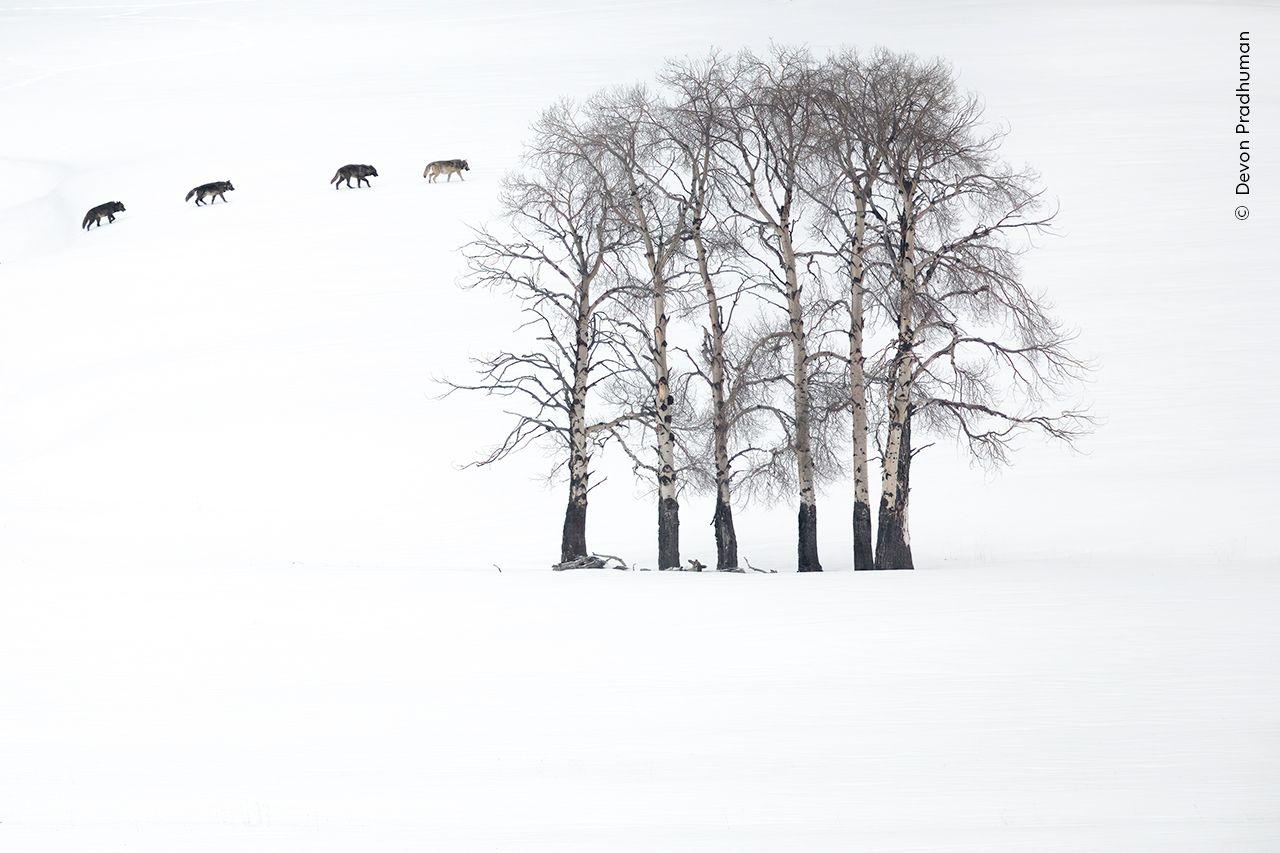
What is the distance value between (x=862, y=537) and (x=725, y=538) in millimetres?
2378

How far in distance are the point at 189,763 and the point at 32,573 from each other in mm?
9990

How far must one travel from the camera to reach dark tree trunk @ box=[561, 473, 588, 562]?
24.2 m

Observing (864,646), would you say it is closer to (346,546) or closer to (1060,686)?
(1060,686)

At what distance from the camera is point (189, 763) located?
1328 centimetres

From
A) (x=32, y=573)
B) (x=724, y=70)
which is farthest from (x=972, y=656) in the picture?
(x=32, y=573)

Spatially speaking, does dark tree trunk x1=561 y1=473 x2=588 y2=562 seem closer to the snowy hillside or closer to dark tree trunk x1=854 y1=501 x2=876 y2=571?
the snowy hillside

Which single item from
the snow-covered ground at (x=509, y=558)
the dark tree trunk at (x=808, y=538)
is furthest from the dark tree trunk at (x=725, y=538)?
the snow-covered ground at (x=509, y=558)

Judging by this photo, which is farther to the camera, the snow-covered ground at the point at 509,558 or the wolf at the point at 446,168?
the wolf at the point at 446,168

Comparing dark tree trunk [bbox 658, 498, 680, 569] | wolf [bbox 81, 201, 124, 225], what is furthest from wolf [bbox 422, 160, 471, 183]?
dark tree trunk [bbox 658, 498, 680, 569]

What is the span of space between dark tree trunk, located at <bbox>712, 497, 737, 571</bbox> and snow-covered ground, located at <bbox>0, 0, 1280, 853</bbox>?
7.47 ft

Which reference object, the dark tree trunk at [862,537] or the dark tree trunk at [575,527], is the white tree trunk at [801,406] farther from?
the dark tree trunk at [575,527]

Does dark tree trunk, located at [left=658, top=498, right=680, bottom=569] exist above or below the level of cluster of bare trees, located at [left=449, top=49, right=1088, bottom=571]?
below

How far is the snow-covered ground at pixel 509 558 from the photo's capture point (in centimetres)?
1228

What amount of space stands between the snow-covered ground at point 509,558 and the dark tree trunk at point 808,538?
212 centimetres
